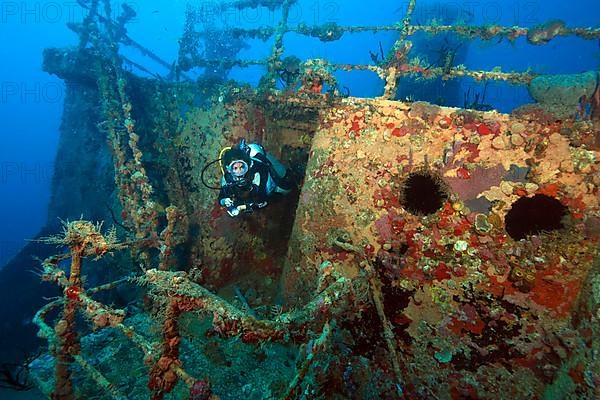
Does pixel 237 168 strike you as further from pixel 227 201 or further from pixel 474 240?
pixel 474 240

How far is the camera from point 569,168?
9.57 feet

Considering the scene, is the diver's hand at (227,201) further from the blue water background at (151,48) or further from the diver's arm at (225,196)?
the blue water background at (151,48)

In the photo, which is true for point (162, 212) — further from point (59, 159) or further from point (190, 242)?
point (59, 159)

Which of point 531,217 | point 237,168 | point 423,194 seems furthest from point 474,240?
point 237,168

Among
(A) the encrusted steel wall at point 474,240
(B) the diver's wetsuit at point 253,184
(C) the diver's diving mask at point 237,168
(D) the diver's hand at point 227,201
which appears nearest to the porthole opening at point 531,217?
(A) the encrusted steel wall at point 474,240

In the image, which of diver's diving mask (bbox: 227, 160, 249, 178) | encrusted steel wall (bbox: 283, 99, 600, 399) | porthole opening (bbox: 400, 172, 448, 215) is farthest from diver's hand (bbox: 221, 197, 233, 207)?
porthole opening (bbox: 400, 172, 448, 215)

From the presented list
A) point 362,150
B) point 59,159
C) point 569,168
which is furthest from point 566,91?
point 59,159

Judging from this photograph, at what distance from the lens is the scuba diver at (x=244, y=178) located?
4.56 m

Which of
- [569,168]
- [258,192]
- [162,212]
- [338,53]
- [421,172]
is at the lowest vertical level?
[162,212]

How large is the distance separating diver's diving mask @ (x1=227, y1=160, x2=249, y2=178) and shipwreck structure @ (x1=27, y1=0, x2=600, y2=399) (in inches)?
38.5

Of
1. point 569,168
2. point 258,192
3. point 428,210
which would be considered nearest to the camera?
point 569,168

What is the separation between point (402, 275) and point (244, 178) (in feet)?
7.76

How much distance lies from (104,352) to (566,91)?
510 centimetres

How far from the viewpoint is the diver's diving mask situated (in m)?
4.54
